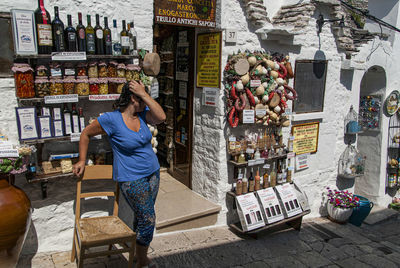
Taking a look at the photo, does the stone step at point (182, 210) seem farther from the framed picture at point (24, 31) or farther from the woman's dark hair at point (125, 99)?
the framed picture at point (24, 31)

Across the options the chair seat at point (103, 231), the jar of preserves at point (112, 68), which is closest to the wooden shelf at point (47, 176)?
the chair seat at point (103, 231)

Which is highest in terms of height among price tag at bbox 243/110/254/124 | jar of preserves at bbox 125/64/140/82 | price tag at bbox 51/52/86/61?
price tag at bbox 51/52/86/61

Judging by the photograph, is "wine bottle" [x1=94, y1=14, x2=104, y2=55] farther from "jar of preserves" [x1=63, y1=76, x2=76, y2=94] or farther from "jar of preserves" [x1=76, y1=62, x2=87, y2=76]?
"jar of preserves" [x1=63, y1=76, x2=76, y2=94]

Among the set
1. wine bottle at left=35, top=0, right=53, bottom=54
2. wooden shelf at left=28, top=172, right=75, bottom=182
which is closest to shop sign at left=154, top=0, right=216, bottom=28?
wine bottle at left=35, top=0, right=53, bottom=54

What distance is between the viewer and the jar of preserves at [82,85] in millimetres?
3393

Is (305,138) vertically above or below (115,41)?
below

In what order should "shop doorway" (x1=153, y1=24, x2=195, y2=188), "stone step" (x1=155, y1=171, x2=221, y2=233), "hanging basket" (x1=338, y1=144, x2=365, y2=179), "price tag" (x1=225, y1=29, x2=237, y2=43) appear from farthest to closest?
"hanging basket" (x1=338, y1=144, x2=365, y2=179), "shop doorway" (x1=153, y1=24, x2=195, y2=188), "price tag" (x1=225, y1=29, x2=237, y2=43), "stone step" (x1=155, y1=171, x2=221, y2=233)

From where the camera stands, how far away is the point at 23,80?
311 cm

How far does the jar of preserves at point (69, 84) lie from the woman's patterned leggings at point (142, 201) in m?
1.11

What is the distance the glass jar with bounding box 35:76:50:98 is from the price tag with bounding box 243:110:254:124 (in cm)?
247

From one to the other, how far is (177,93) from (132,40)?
186 cm

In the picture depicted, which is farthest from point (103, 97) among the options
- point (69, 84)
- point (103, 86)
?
point (69, 84)

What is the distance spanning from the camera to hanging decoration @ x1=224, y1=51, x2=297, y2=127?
4441 millimetres

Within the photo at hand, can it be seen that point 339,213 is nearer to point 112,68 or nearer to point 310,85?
point 310,85
